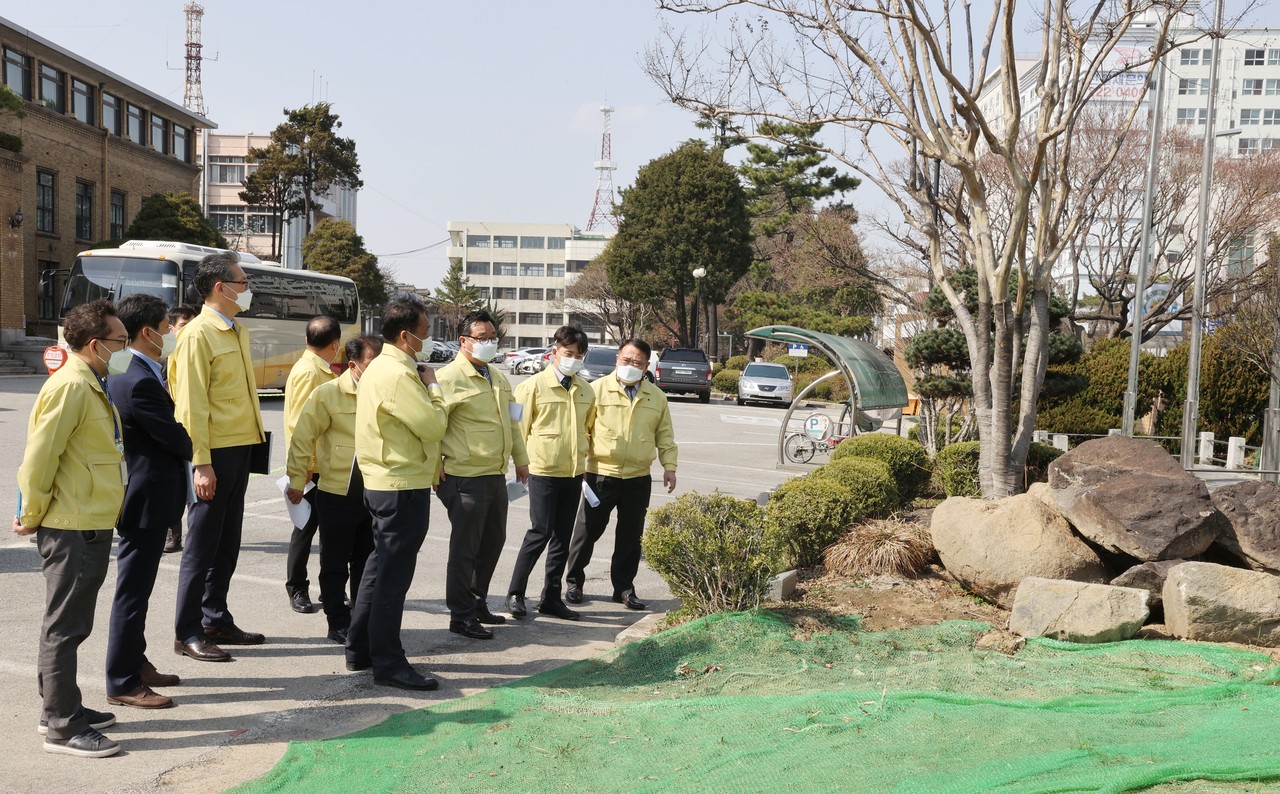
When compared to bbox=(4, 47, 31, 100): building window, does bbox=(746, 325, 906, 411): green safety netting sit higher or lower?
lower

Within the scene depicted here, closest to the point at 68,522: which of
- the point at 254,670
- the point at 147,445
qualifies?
the point at 147,445

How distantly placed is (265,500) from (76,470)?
6.60m

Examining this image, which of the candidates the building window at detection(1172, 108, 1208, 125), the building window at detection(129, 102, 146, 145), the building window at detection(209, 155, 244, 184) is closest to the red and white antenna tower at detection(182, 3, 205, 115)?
the building window at detection(209, 155, 244, 184)

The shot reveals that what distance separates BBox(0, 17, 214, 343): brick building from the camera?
109ft

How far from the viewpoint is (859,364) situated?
14.7m

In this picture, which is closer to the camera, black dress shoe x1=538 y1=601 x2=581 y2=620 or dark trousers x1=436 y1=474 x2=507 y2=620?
dark trousers x1=436 y1=474 x2=507 y2=620

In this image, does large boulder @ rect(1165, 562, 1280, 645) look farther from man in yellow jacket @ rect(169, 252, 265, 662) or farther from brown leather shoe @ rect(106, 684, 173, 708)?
brown leather shoe @ rect(106, 684, 173, 708)

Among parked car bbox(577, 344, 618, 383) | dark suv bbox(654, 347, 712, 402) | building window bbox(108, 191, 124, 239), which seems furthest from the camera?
building window bbox(108, 191, 124, 239)

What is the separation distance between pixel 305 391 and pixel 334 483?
0.91m

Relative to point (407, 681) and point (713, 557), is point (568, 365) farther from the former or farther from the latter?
point (407, 681)

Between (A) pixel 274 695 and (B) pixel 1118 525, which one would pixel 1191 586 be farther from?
(A) pixel 274 695

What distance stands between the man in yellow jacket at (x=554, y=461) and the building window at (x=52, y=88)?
39.1m

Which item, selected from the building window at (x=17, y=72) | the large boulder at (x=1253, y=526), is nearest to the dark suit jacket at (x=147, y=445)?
the large boulder at (x=1253, y=526)

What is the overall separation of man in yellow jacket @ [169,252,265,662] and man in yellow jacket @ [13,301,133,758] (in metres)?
0.90
